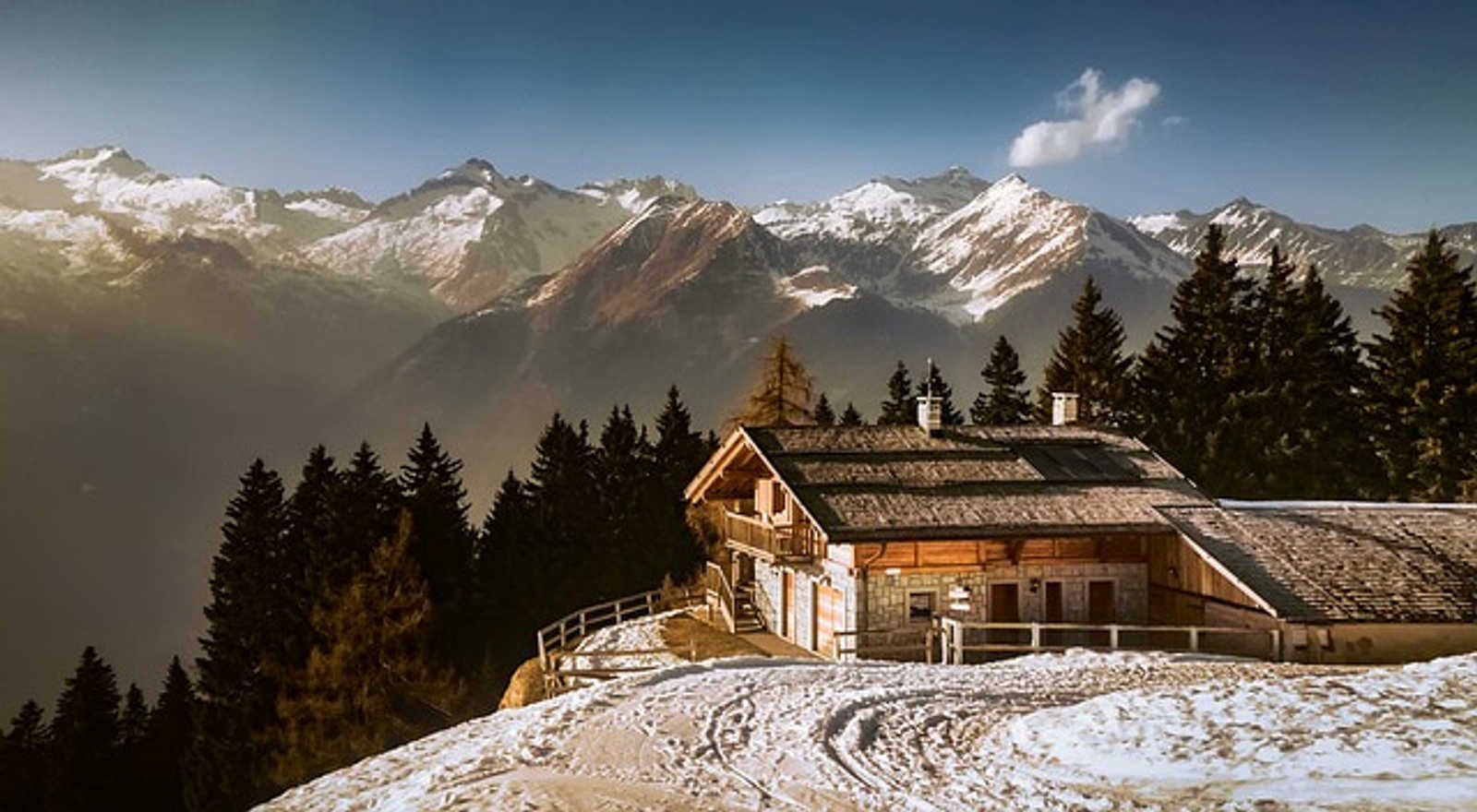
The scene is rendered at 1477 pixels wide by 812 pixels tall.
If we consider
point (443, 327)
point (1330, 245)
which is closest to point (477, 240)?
point (443, 327)

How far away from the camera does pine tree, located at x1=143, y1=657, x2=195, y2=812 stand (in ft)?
146

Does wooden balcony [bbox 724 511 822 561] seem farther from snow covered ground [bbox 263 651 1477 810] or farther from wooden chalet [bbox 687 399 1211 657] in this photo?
snow covered ground [bbox 263 651 1477 810]

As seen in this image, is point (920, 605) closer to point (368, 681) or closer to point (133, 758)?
point (368, 681)

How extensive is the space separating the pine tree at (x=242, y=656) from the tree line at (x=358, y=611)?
7 cm

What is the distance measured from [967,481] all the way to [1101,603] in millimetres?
4676

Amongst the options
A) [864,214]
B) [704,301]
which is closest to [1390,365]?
[704,301]

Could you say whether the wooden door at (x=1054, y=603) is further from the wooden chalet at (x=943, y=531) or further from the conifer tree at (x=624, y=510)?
the conifer tree at (x=624, y=510)

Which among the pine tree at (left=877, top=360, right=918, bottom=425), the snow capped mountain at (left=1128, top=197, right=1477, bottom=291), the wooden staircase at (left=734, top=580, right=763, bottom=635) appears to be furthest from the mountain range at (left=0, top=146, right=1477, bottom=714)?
the wooden staircase at (left=734, top=580, right=763, bottom=635)

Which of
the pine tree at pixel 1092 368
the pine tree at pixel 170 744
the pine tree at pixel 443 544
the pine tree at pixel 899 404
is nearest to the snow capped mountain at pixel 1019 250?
the pine tree at pixel 899 404

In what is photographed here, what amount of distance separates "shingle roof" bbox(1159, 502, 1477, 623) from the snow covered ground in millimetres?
6394

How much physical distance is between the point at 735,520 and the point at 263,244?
17976cm

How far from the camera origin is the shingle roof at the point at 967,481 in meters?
25.0

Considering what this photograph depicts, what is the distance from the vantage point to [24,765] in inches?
1866

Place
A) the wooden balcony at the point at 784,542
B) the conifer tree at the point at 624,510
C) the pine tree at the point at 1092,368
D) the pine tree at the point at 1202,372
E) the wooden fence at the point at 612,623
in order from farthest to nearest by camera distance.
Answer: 1. the conifer tree at the point at 624,510
2. the pine tree at the point at 1092,368
3. the pine tree at the point at 1202,372
4. the wooden balcony at the point at 784,542
5. the wooden fence at the point at 612,623
